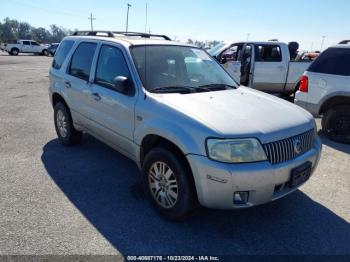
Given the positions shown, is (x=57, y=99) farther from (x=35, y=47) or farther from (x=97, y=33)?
(x=35, y=47)

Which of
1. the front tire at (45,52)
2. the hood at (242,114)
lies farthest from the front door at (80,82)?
the front tire at (45,52)

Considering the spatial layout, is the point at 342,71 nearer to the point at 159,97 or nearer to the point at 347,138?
the point at 347,138

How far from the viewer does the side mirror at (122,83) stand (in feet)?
12.0

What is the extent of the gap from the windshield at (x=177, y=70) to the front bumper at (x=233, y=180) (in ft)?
3.77

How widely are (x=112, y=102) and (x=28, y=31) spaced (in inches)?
5947

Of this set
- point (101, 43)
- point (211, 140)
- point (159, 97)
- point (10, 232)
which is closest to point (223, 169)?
point (211, 140)

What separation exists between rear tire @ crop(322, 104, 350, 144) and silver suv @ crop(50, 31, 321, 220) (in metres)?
2.99

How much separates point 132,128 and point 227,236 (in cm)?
156

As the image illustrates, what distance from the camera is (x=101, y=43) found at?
4.58m

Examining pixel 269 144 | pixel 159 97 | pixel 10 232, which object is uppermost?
pixel 159 97

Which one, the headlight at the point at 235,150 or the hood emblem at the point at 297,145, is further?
the hood emblem at the point at 297,145

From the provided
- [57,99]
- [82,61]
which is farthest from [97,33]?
[57,99]

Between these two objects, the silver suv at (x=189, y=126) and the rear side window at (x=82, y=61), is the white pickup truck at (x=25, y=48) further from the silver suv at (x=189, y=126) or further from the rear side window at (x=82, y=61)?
the silver suv at (x=189, y=126)

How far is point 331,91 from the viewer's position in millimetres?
6297
